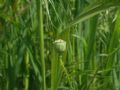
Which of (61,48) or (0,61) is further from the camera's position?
(0,61)

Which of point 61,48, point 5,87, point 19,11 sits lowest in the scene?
point 5,87

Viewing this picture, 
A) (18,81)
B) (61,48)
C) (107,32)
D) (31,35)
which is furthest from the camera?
(107,32)

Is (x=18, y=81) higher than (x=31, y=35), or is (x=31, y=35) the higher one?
(x=31, y=35)

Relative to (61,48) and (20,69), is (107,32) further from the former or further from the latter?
(61,48)

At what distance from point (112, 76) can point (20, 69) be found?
357 millimetres

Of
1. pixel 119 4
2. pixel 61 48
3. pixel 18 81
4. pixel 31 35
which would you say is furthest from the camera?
pixel 18 81

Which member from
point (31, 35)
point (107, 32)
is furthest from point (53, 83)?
point (107, 32)

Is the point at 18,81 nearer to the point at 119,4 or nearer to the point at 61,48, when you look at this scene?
the point at 61,48

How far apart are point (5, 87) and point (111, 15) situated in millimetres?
575

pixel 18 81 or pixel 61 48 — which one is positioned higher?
pixel 61 48

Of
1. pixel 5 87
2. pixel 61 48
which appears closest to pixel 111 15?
pixel 5 87

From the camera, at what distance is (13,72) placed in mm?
1179

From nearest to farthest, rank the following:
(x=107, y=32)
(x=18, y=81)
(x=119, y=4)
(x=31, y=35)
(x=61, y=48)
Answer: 1. (x=119, y=4)
2. (x=61, y=48)
3. (x=31, y=35)
4. (x=18, y=81)
5. (x=107, y=32)

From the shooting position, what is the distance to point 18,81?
Answer: 1.28 metres
